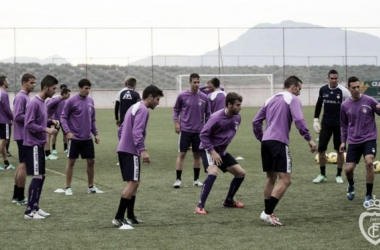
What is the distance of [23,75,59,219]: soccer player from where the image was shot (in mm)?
10609

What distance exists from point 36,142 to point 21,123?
1130 millimetres

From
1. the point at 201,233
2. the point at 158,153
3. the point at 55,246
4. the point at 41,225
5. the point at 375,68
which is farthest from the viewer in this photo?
the point at 375,68

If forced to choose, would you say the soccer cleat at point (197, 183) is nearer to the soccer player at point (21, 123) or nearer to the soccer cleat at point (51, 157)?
the soccer player at point (21, 123)

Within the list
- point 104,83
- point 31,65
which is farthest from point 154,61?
point 31,65

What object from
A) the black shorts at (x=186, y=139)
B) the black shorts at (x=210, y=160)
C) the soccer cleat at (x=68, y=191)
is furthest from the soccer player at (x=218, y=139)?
the soccer cleat at (x=68, y=191)

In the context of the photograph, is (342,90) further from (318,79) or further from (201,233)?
(318,79)

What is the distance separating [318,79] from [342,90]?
177ft

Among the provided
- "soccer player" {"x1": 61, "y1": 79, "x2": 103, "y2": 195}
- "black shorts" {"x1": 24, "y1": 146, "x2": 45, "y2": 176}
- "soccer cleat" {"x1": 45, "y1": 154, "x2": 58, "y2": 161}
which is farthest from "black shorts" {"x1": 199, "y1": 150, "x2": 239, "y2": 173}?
"soccer cleat" {"x1": 45, "y1": 154, "x2": 58, "y2": 161}

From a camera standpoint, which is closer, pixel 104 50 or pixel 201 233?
pixel 201 233

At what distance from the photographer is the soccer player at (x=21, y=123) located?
11.4m

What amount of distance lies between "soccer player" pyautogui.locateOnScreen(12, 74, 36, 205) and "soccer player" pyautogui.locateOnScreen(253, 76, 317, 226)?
3.73m

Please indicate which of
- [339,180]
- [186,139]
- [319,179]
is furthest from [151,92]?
[339,180]

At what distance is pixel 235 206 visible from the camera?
1159cm

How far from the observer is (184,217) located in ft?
34.9
